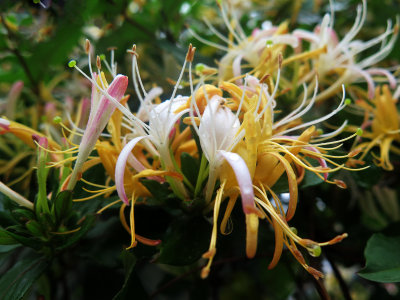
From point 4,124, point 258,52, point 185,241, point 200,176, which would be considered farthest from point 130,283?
point 258,52

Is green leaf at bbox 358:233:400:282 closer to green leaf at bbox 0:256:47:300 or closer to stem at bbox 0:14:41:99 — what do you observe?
green leaf at bbox 0:256:47:300

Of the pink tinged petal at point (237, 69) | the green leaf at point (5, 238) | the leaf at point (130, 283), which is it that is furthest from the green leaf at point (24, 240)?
the pink tinged petal at point (237, 69)

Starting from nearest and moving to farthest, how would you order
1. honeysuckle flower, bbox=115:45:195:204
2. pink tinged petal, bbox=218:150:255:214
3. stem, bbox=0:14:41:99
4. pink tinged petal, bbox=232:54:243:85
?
pink tinged petal, bbox=218:150:255:214 < honeysuckle flower, bbox=115:45:195:204 < pink tinged petal, bbox=232:54:243:85 < stem, bbox=0:14:41:99

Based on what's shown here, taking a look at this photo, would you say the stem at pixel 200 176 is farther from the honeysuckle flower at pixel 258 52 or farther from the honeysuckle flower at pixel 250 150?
the honeysuckle flower at pixel 258 52

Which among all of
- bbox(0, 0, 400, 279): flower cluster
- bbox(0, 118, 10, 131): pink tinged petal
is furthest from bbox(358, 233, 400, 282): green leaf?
bbox(0, 118, 10, 131): pink tinged petal

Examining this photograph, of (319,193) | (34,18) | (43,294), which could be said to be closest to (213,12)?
(34,18)

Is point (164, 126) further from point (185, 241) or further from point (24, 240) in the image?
point (24, 240)
